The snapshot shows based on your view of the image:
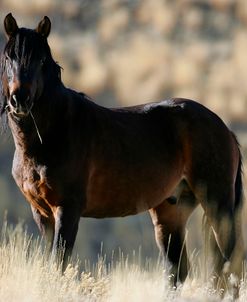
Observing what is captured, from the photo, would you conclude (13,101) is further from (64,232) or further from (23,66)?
(64,232)

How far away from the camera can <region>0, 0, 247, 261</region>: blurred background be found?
21.2m

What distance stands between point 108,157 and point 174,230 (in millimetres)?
1302

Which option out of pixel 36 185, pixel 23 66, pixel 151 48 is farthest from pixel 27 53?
pixel 151 48

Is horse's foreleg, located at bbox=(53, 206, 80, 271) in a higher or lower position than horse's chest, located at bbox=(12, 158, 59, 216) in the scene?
lower

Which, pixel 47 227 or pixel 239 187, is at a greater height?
pixel 239 187

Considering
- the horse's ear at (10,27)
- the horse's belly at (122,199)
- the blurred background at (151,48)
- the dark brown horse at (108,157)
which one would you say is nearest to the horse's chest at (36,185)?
the dark brown horse at (108,157)

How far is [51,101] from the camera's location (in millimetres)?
7047

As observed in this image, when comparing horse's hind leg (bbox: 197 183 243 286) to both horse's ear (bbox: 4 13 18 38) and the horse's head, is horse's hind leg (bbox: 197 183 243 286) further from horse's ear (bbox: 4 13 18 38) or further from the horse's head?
horse's ear (bbox: 4 13 18 38)

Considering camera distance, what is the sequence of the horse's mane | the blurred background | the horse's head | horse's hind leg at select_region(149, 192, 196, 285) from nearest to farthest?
1. the horse's head
2. the horse's mane
3. horse's hind leg at select_region(149, 192, 196, 285)
4. the blurred background

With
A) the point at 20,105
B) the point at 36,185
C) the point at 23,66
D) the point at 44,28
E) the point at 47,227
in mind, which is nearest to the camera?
the point at 20,105

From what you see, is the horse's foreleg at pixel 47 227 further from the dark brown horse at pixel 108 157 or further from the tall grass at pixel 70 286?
the tall grass at pixel 70 286

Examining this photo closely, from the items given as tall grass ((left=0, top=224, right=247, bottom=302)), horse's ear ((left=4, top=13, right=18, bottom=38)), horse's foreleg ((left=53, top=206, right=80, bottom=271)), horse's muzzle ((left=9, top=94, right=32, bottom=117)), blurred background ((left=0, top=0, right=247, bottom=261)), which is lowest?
tall grass ((left=0, top=224, right=247, bottom=302))

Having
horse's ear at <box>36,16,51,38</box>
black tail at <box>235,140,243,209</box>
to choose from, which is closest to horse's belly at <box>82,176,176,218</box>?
black tail at <box>235,140,243,209</box>

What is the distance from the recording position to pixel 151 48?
76.7 feet
